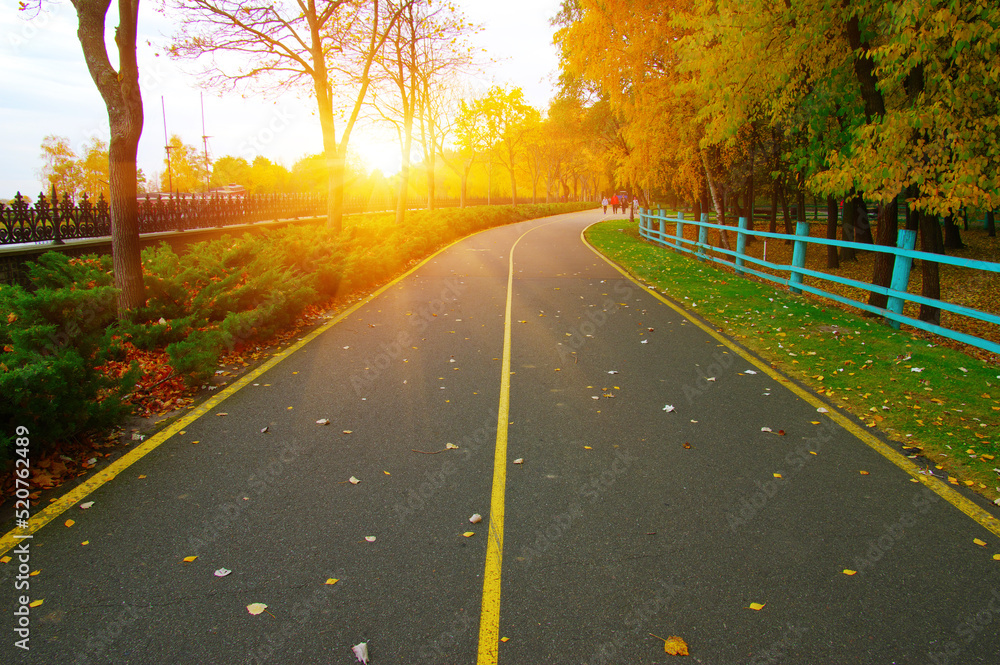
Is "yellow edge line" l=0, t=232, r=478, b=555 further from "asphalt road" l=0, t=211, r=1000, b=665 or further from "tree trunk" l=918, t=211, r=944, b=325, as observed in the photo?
"tree trunk" l=918, t=211, r=944, b=325

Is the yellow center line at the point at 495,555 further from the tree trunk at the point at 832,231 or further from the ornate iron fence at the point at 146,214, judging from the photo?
the tree trunk at the point at 832,231

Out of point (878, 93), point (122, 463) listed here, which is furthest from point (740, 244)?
point (122, 463)

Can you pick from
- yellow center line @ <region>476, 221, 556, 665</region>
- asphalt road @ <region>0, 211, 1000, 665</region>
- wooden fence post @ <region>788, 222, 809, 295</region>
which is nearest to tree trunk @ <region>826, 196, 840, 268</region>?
wooden fence post @ <region>788, 222, 809, 295</region>

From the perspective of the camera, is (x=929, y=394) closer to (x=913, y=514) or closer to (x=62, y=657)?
(x=913, y=514)

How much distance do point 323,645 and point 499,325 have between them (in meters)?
7.69

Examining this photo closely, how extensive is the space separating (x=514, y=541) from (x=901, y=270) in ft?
28.7

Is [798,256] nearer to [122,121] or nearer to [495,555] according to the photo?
[495,555]

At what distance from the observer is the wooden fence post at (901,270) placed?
9.27 metres

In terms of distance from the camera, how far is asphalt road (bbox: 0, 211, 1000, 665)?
9.64ft

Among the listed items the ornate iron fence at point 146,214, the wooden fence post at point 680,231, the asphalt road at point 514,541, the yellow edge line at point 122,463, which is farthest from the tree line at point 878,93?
the ornate iron fence at point 146,214

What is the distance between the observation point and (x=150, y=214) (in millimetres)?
16891

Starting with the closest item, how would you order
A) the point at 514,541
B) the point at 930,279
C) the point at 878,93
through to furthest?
the point at 514,541
the point at 930,279
the point at 878,93

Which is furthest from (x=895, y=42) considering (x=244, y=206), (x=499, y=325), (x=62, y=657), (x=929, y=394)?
(x=244, y=206)

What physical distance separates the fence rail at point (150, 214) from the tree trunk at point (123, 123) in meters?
4.68
